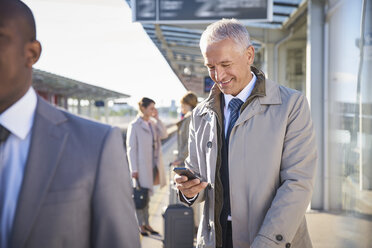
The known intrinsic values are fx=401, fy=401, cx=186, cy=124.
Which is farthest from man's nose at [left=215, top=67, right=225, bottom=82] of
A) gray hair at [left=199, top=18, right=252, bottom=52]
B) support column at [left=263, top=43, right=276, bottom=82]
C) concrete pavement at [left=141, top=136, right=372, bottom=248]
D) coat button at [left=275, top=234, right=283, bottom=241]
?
support column at [left=263, top=43, right=276, bottom=82]

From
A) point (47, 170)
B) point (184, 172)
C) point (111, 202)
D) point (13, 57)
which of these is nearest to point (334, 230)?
point (184, 172)

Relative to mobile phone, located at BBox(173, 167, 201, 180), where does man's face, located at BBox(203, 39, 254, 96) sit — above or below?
above

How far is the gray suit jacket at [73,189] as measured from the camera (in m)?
1.07

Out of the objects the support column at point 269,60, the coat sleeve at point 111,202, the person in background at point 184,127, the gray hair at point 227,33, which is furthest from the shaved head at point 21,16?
the support column at point 269,60

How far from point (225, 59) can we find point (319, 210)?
507 centimetres

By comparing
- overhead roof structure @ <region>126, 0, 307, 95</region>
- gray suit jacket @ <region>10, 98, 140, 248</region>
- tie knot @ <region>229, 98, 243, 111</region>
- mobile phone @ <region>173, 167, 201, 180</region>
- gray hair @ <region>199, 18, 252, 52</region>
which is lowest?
mobile phone @ <region>173, 167, 201, 180</region>

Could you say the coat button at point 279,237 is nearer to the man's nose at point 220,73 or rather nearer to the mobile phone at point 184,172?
the mobile phone at point 184,172

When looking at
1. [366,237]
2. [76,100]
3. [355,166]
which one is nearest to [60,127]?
[366,237]

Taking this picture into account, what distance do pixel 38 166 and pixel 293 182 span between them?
1264mm

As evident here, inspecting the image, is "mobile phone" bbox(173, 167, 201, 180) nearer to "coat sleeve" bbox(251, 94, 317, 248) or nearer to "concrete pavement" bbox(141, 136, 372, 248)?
"coat sleeve" bbox(251, 94, 317, 248)

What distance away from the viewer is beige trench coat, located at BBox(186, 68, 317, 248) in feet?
6.35

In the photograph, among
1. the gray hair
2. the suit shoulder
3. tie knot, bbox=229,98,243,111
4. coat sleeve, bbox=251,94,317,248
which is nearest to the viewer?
the suit shoulder

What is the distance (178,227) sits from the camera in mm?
4207

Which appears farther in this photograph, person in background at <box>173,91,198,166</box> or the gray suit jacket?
person in background at <box>173,91,198,166</box>
